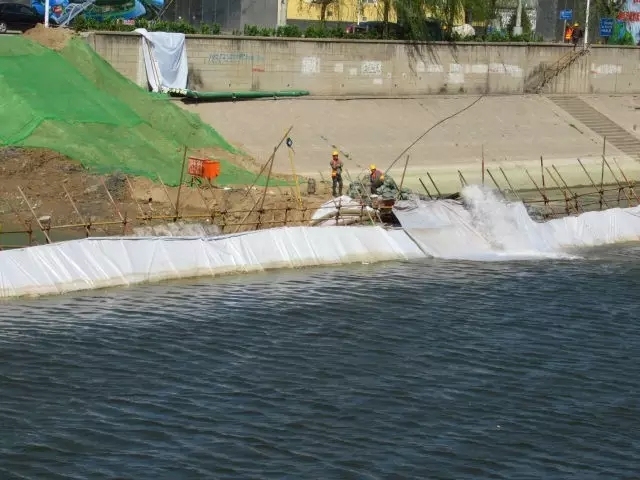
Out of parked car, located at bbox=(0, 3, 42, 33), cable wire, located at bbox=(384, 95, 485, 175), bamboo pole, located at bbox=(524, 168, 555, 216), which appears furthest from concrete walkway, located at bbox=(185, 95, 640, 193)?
parked car, located at bbox=(0, 3, 42, 33)

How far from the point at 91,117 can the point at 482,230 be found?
1166 cm

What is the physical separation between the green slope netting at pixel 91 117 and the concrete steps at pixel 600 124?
63.1 feet

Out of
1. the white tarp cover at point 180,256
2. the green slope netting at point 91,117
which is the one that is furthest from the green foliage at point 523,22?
the white tarp cover at point 180,256

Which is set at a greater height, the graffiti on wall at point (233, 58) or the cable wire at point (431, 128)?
the graffiti on wall at point (233, 58)

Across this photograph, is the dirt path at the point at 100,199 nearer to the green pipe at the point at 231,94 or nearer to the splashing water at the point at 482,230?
the splashing water at the point at 482,230

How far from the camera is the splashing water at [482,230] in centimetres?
3117

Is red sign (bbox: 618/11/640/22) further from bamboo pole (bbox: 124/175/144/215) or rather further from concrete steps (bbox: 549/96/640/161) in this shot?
bamboo pole (bbox: 124/175/144/215)

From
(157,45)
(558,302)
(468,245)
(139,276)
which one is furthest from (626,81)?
(139,276)

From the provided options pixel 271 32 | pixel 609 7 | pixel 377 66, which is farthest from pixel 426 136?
pixel 609 7

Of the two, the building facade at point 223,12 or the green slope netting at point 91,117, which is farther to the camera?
the building facade at point 223,12

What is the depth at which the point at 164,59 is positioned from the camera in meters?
42.2

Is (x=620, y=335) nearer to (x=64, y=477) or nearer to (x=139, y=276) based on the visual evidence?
(x=139, y=276)

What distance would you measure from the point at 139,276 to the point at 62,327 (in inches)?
137

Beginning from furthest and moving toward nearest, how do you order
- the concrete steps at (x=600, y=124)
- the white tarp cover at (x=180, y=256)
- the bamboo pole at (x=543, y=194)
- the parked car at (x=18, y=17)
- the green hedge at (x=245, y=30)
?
1. the concrete steps at (x=600, y=124)
2. the parked car at (x=18, y=17)
3. the green hedge at (x=245, y=30)
4. the bamboo pole at (x=543, y=194)
5. the white tarp cover at (x=180, y=256)
